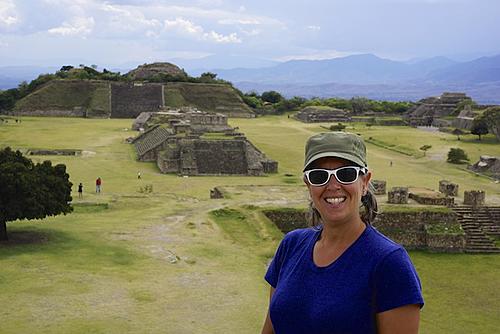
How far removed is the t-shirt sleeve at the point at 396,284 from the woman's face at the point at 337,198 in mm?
353

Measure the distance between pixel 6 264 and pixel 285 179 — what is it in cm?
1901

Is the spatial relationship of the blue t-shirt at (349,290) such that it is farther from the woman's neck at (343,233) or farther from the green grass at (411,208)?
the green grass at (411,208)

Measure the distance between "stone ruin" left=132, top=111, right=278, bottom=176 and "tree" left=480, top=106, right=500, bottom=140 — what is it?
22.0 meters

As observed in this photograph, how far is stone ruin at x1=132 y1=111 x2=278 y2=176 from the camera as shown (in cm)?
3275

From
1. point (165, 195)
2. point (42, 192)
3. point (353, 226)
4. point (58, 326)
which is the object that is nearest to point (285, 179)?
point (165, 195)

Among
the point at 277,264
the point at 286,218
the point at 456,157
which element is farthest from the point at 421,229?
the point at 456,157

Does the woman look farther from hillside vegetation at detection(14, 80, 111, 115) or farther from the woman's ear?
hillside vegetation at detection(14, 80, 111, 115)

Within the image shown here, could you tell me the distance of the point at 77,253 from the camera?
14.9 metres

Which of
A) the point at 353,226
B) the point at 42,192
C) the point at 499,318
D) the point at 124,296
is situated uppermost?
the point at 353,226

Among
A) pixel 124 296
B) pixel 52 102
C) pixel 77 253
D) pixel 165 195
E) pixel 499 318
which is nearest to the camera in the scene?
pixel 124 296

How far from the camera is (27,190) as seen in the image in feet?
50.5

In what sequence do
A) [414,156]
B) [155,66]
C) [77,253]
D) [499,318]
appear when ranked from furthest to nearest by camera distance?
[155,66] < [414,156] < [77,253] < [499,318]

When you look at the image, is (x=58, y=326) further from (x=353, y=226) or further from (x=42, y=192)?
(x=353, y=226)

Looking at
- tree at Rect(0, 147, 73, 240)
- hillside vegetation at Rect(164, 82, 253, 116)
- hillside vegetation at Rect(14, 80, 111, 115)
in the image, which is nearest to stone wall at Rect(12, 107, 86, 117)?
hillside vegetation at Rect(14, 80, 111, 115)
